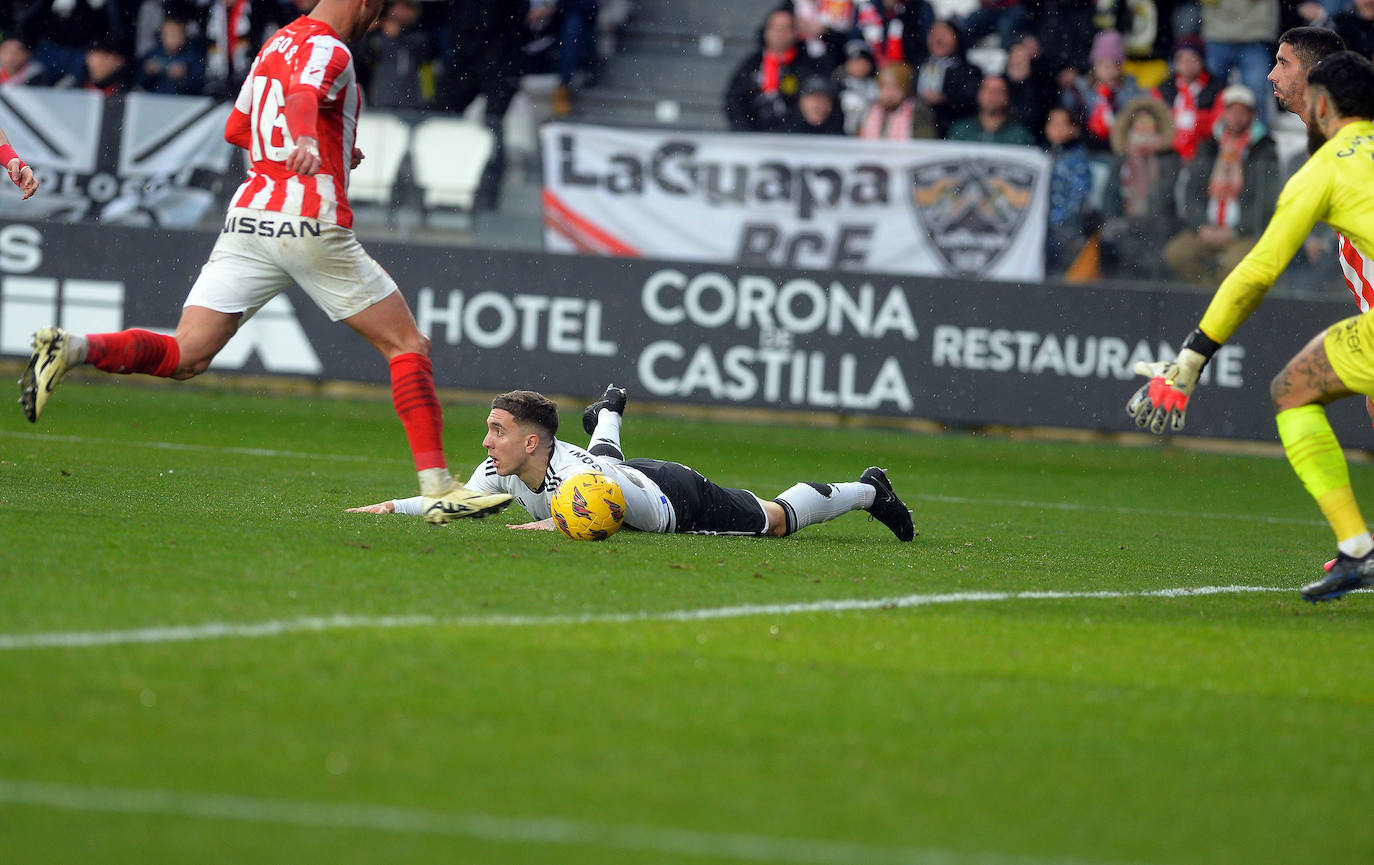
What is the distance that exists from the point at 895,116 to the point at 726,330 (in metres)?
2.79

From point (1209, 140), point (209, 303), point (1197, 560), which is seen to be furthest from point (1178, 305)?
point (209, 303)

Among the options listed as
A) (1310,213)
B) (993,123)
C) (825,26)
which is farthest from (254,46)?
(1310,213)

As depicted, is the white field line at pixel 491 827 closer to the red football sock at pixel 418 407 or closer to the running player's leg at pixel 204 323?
the red football sock at pixel 418 407

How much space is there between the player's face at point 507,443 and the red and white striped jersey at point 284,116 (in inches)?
39.7

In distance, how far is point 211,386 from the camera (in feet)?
50.2

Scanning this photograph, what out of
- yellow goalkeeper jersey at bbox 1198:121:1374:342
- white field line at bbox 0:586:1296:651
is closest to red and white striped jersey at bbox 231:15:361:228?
white field line at bbox 0:586:1296:651

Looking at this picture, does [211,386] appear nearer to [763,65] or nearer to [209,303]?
[763,65]

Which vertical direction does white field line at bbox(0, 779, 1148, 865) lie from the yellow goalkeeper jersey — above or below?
below

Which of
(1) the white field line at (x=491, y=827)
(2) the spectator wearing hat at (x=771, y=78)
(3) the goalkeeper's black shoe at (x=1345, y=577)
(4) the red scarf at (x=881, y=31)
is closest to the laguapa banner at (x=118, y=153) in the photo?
Result: (2) the spectator wearing hat at (x=771, y=78)

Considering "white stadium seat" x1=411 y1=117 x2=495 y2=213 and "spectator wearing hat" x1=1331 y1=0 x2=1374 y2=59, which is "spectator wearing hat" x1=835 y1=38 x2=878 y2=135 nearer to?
"white stadium seat" x1=411 y1=117 x2=495 y2=213

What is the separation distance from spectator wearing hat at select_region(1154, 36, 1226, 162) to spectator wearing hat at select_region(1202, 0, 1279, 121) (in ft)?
2.40

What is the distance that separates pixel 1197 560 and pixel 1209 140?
7390 mm

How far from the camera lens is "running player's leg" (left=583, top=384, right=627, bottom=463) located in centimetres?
741

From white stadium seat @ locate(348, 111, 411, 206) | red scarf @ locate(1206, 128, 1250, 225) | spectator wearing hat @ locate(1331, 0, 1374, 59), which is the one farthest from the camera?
spectator wearing hat @ locate(1331, 0, 1374, 59)
